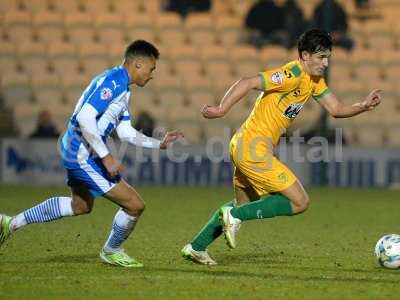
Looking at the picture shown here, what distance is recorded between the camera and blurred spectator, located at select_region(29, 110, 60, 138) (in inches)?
725

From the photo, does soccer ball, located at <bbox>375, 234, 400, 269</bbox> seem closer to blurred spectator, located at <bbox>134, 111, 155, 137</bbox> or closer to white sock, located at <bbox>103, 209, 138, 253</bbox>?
white sock, located at <bbox>103, 209, 138, 253</bbox>

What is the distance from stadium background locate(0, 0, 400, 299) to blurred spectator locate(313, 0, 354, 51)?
10.9 inches

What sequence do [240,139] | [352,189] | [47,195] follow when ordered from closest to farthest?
1. [240,139]
2. [47,195]
3. [352,189]

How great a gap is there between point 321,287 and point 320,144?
1142 centimetres

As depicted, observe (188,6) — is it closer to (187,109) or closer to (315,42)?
(187,109)

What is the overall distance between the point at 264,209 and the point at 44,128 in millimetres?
10606

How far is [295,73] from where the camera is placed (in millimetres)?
8555

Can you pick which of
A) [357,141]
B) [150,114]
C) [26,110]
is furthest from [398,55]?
[26,110]

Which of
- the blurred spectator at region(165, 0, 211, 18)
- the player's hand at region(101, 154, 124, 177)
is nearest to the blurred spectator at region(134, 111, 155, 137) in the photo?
the blurred spectator at region(165, 0, 211, 18)

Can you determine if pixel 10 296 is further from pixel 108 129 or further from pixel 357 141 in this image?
pixel 357 141

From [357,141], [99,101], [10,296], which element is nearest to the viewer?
[10,296]

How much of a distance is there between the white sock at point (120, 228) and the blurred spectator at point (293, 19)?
12.3m

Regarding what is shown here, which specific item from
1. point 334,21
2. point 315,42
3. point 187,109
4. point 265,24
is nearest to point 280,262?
point 315,42

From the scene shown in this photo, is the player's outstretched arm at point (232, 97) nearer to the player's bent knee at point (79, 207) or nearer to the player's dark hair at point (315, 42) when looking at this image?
the player's dark hair at point (315, 42)
